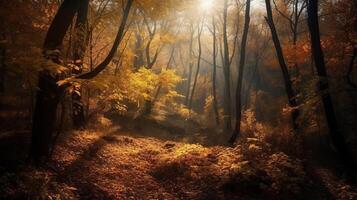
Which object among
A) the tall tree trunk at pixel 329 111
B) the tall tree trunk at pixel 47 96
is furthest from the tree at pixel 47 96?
the tall tree trunk at pixel 329 111

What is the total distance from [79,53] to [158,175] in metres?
4.80

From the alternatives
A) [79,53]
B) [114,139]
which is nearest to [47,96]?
[79,53]

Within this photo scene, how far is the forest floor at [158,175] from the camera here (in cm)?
754

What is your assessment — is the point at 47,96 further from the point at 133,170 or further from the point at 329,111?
the point at 329,111

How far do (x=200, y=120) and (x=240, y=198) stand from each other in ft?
60.9

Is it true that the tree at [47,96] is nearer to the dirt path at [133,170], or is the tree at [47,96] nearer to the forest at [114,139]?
the forest at [114,139]

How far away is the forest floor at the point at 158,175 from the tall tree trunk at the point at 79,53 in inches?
64.1

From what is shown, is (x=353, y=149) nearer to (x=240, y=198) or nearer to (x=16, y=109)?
(x=240, y=198)

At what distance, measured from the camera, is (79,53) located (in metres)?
10.1

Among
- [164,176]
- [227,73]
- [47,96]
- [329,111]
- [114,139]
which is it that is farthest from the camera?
[227,73]

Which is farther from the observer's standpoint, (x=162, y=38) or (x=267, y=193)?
(x=162, y=38)

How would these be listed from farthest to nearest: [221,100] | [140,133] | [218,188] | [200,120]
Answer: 1. [221,100]
2. [200,120]
3. [140,133]
4. [218,188]

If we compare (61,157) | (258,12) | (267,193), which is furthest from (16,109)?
(258,12)

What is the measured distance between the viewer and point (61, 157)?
9.61 metres
